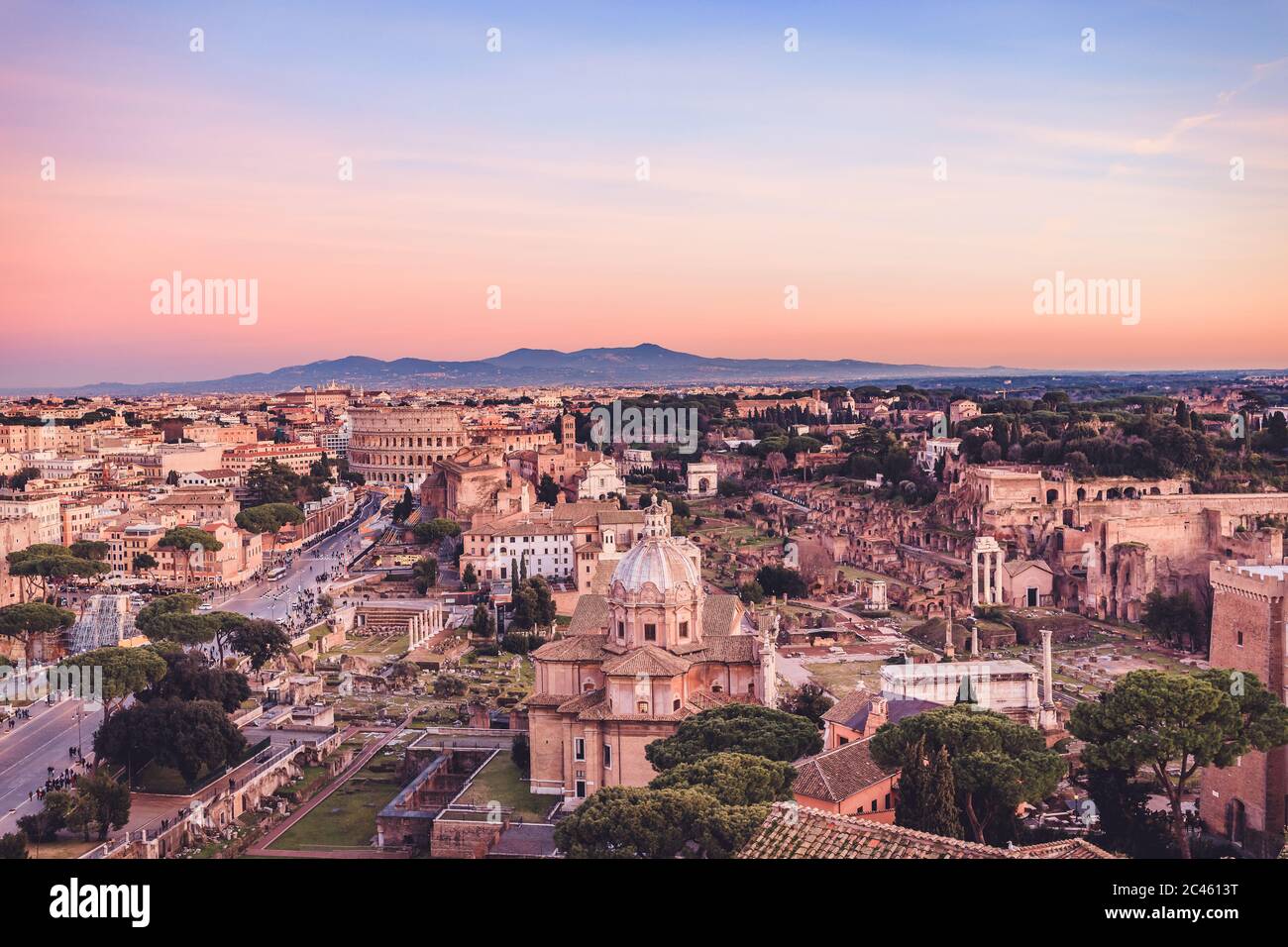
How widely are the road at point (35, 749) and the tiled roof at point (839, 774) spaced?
26.2 ft

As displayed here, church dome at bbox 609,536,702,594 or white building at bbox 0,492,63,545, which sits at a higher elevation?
church dome at bbox 609,536,702,594

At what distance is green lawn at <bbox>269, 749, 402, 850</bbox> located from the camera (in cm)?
1245

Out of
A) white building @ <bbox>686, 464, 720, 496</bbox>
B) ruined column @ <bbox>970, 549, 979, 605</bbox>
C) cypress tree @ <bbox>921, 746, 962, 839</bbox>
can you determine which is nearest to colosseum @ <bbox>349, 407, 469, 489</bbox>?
white building @ <bbox>686, 464, 720, 496</bbox>

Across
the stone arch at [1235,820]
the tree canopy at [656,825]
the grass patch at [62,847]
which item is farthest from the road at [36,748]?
the stone arch at [1235,820]

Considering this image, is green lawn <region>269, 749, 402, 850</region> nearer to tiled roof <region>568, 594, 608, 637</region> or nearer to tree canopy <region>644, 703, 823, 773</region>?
tiled roof <region>568, 594, 608, 637</region>

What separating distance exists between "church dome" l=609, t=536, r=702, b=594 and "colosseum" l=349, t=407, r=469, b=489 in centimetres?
3712

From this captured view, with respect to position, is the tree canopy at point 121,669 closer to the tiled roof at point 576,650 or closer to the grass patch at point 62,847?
the grass patch at point 62,847

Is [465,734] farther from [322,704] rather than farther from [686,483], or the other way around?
[686,483]

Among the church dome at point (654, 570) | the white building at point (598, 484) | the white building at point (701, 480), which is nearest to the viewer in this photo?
the church dome at point (654, 570)

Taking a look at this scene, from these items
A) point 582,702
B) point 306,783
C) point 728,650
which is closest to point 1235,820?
point 728,650

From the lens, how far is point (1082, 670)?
1964cm

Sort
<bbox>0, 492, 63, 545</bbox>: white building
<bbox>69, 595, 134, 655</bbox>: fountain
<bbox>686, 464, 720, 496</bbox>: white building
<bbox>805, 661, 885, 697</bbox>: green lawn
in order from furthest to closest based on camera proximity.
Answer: <bbox>686, 464, 720, 496</bbox>: white building
<bbox>0, 492, 63, 545</bbox>: white building
<bbox>69, 595, 134, 655</bbox>: fountain
<bbox>805, 661, 885, 697</bbox>: green lawn

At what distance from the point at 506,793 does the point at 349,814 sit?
1863mm

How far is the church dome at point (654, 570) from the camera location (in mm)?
13469
